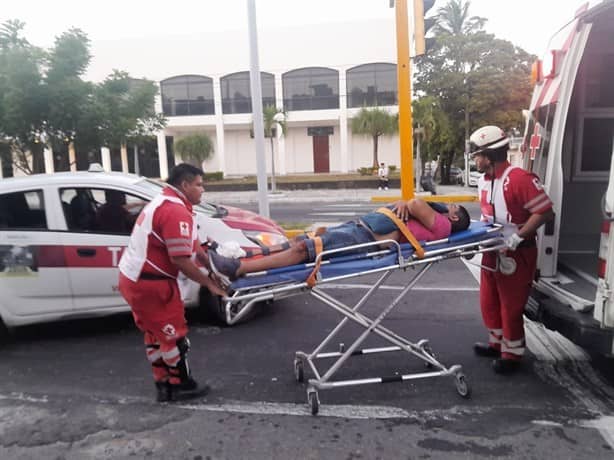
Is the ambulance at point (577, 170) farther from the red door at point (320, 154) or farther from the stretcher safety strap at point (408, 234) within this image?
the red door at point (320, 154)

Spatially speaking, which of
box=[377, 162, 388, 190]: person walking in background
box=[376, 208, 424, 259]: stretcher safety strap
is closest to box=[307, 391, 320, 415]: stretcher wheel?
box=[376, 208, 424, 259]: stretcher safety strap

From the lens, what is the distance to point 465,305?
5777 millimetres

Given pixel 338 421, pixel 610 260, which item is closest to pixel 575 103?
pixel 610 260

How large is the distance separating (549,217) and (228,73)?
32.2 metres

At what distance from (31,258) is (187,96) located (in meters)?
31.4

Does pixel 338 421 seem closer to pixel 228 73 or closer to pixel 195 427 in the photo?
pixel 195 427

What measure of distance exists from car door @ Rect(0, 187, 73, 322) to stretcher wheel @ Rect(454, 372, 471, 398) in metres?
3.51

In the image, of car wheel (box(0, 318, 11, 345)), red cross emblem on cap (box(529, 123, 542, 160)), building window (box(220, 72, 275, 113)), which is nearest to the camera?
red cross emblem on cap (box(529, 123, 542, 160))

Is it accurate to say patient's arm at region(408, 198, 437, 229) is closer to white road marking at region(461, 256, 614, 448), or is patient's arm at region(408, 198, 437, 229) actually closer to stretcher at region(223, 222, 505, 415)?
stretcher at region(223, 222, 505, 415)

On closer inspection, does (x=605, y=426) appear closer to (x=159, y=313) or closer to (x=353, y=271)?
(x=353, y=271)

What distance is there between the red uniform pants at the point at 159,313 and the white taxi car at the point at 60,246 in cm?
139

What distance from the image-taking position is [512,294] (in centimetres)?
379

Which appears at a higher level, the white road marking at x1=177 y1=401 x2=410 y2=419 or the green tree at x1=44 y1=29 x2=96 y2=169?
the green tree at x1=44 y1=29 x2=96 y2=169

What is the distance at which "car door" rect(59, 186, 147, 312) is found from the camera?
15.4 ft
